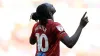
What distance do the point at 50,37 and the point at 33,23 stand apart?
1299 millimetres

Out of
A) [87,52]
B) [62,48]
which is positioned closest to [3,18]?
[62,48]

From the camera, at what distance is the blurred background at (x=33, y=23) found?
9.44 feet

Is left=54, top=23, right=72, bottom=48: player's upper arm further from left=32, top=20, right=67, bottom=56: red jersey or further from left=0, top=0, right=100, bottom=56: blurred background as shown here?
left=0, top=0, right=100, bottom=56: blurred background

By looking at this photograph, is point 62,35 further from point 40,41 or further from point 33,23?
point 33,23

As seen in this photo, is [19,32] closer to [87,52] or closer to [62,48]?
[62,48]

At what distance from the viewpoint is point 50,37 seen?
5.67 feet

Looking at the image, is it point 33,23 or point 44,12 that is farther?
point 33,23

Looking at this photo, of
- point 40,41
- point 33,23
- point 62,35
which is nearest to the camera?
point 62,35

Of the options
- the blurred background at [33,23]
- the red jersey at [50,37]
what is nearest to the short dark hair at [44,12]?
the red jersey at [50,37]

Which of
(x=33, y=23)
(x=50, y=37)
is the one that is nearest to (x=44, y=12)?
(x=50, y=37)

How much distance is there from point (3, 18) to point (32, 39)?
Result: 126cm

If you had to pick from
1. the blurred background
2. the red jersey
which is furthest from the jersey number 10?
the blurred background

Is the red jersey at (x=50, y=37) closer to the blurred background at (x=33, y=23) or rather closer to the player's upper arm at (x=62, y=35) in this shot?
the player's upper arm at (x=62, y=35)

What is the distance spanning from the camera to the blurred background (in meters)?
2.88
